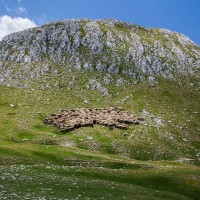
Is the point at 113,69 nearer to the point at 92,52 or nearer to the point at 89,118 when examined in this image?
the point at 92,52

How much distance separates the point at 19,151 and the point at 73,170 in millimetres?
14923

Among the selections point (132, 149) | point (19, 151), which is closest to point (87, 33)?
point (132, 149)

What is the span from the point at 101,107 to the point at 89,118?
1419 cm

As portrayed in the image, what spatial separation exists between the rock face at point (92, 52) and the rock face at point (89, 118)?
1370 inches

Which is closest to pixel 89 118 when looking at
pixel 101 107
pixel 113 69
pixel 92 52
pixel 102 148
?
pixel 101 107

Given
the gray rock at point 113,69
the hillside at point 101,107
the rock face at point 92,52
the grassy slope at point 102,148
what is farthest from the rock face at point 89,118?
the gray rock at point 113,69

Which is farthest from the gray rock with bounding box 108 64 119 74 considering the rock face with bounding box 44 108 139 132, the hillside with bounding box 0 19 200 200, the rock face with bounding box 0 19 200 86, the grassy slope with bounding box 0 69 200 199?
the rock face with bounding box 44 108 139 132

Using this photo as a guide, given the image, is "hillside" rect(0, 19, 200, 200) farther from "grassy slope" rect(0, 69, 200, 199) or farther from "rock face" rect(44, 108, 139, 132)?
"rock face" rect(44, 108, 139, 132)

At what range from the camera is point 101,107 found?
350 ft

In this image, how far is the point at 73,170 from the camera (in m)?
49.0

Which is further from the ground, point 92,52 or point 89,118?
point 92,52

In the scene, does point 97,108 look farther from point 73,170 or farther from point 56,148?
point 73,170

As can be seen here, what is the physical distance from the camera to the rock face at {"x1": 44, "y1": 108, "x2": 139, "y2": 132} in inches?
3526

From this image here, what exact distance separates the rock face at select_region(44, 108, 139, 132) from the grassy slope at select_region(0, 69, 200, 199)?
2.72 m
